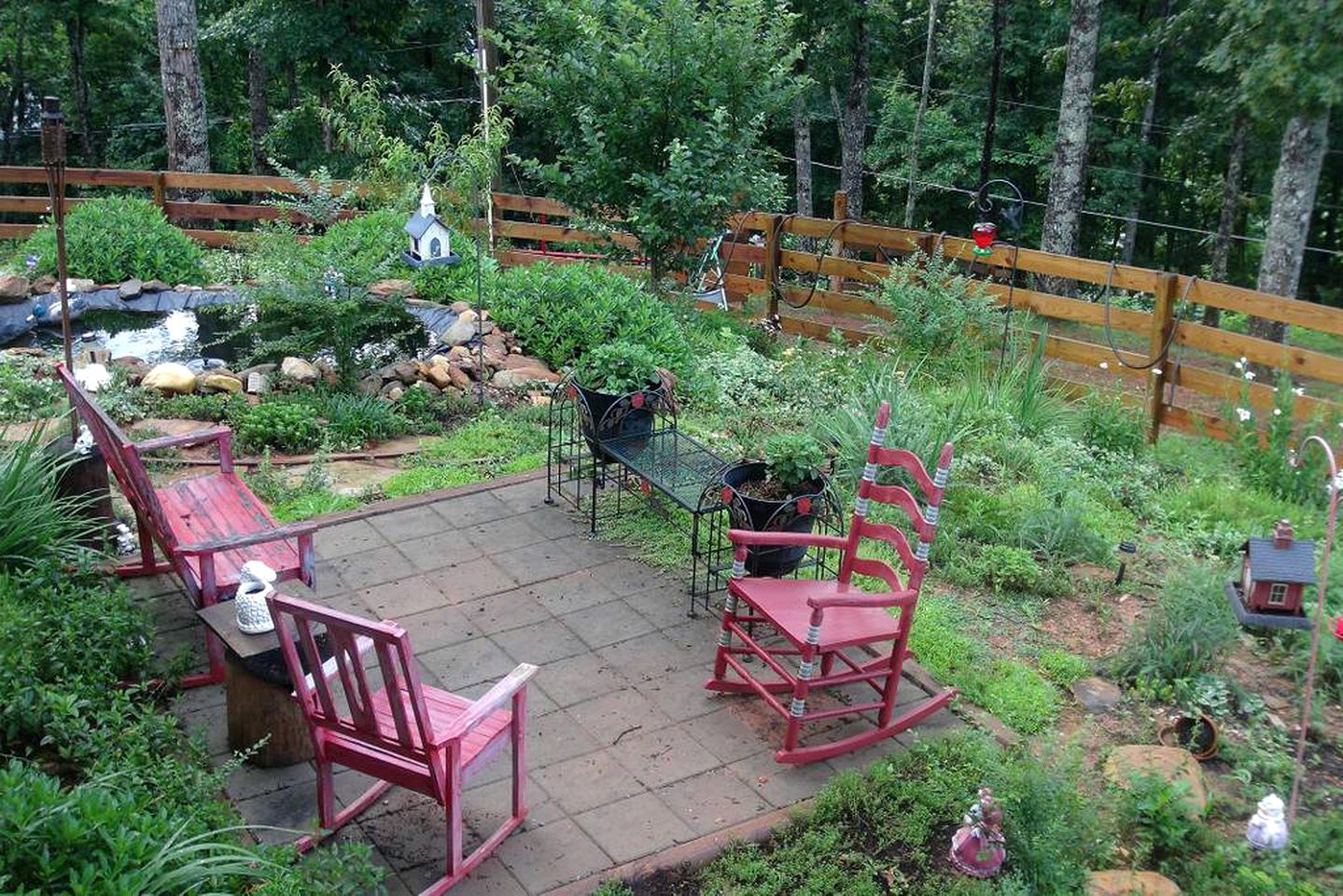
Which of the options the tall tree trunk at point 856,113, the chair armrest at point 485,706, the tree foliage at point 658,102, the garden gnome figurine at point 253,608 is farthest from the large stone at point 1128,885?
the tall tree trunk at point 856,113

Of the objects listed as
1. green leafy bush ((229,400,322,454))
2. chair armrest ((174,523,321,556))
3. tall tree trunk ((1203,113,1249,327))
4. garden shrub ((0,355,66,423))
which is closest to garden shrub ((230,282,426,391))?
green leafy bush ((229,400,322,454))

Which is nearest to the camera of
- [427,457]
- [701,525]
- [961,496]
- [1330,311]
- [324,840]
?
[324,840]

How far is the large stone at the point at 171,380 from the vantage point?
23.7 ft

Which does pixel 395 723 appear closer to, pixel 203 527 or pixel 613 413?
pixel 203 527

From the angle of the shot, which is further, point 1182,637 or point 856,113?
point 856,113

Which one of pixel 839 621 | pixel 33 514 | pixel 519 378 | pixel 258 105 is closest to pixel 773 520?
pixel 839 621

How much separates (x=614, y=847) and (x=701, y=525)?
222 centimetres

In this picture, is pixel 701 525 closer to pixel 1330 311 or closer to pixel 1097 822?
pixel 1097 822

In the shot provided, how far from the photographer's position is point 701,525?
5574mm

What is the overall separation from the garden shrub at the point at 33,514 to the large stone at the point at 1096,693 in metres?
3.96

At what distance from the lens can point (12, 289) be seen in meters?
8.84

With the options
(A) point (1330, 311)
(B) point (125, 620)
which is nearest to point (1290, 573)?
(B) point (125, 620)

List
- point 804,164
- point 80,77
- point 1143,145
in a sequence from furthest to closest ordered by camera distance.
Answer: point 80,77
point 804,164
point 1143,145

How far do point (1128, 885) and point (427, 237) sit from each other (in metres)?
5.82
